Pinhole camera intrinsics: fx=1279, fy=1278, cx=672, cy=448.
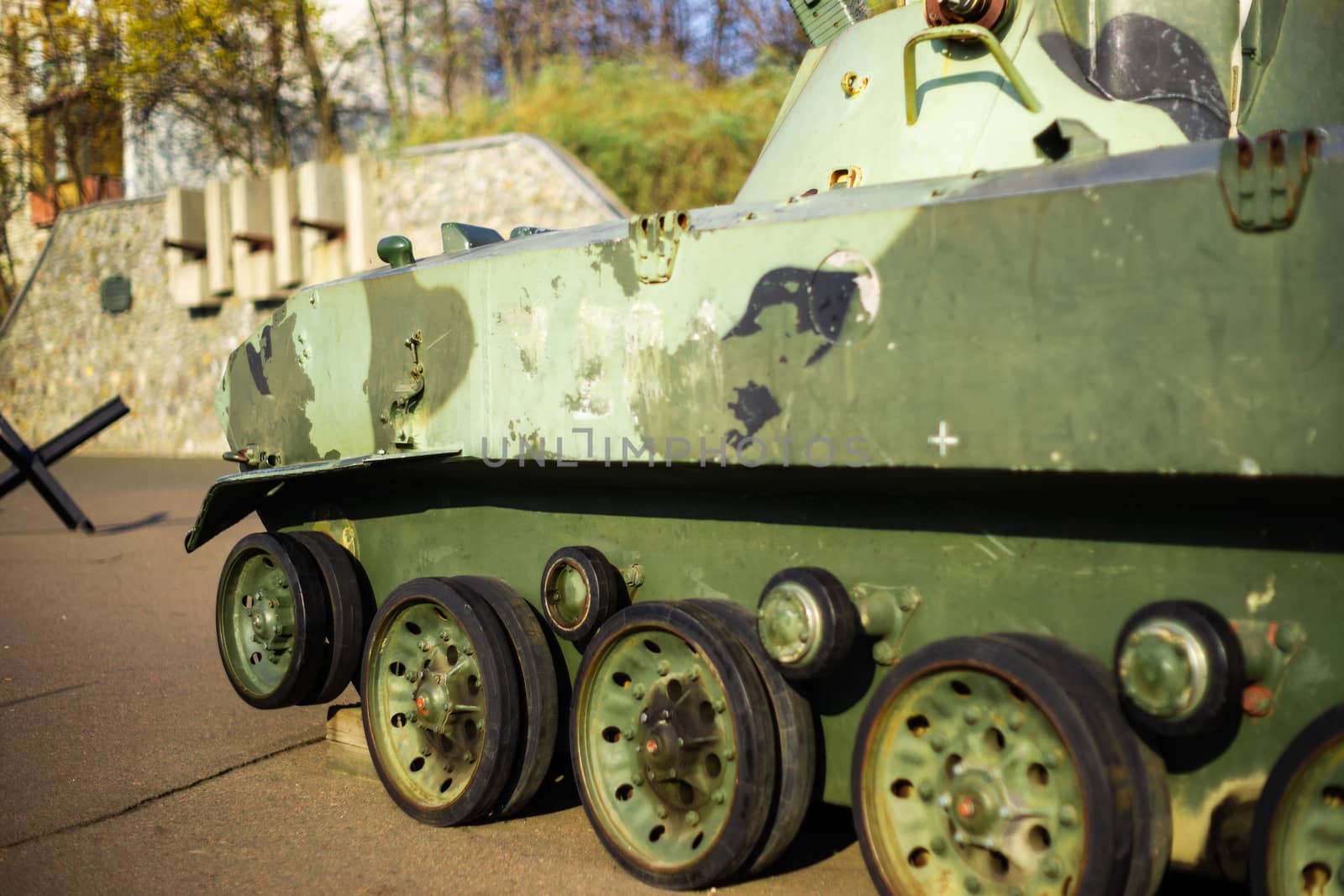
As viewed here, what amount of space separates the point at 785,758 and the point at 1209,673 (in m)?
1.15

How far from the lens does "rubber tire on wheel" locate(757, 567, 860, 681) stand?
3.17m

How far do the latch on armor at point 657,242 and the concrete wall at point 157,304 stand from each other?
452 inches

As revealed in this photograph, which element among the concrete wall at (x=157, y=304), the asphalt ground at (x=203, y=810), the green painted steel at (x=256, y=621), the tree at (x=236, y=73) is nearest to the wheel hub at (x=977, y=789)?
the asphalt ground at (x=203, y=810)

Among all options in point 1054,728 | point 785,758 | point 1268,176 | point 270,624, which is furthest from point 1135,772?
point 270,624

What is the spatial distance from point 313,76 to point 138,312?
5.03 meters

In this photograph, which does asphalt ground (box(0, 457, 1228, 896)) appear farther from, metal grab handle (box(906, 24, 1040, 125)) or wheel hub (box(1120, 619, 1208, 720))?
metal grab handle (box(906, 24, 1040, 125))

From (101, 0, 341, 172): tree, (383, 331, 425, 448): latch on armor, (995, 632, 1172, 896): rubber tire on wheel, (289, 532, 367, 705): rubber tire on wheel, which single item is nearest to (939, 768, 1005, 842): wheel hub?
(995, 632, 1172, 896): rubber tire on wheel

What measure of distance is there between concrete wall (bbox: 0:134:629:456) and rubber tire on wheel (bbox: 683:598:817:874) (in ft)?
39.1

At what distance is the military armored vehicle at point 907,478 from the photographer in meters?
2.58

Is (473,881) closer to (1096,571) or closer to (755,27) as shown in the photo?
(1096,571)

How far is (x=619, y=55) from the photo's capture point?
72.6 feet

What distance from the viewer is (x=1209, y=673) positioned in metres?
2.59

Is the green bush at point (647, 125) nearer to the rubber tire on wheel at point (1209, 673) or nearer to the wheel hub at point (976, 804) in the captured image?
the wheel hub at point (976, 804)

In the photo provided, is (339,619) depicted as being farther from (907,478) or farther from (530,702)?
(907,478)
